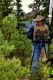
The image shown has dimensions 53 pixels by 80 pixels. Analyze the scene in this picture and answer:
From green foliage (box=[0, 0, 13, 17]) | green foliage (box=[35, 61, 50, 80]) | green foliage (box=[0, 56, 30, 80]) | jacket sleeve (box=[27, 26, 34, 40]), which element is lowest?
green foliage (box=[35, 61, 50, 80])

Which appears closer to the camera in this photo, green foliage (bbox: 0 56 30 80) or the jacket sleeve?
green foliage (bbox: 0 56 30 80)

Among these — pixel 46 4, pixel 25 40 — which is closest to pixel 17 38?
pixel 25 40

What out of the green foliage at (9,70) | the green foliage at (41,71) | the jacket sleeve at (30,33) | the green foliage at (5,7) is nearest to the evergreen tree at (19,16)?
the green foliage at (5,7)

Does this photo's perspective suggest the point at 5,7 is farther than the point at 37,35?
Yes

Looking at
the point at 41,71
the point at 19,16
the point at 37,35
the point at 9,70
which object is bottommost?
the point at 41,71

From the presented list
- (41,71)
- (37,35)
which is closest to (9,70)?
(41,71)

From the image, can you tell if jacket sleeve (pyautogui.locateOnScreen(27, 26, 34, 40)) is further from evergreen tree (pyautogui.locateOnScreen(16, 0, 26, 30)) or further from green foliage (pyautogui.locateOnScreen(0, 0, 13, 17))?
green foliage (pyautogui.locateOnScreen(0, 0, 13, 17))

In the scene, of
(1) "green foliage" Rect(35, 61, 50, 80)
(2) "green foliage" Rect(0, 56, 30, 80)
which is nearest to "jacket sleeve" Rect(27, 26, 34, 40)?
(1) "green foliage" Rect(35, 61, 50, 80)

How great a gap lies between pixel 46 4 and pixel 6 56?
1.95 metres

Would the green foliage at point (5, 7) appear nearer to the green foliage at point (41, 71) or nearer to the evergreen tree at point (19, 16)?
the evergreen tree at point (19, 16)

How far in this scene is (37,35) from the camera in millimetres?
5504

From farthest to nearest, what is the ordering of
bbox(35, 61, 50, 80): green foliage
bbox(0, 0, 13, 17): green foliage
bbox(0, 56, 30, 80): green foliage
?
bbox(0, 0, 13, 17): green foliage
bbox(35, 61, 50, 80): green foliage
bbox(0, 56, 30, 80): green foliage

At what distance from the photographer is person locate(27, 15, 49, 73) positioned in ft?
18.0

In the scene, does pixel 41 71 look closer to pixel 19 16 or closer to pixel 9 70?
pixel 9 70
